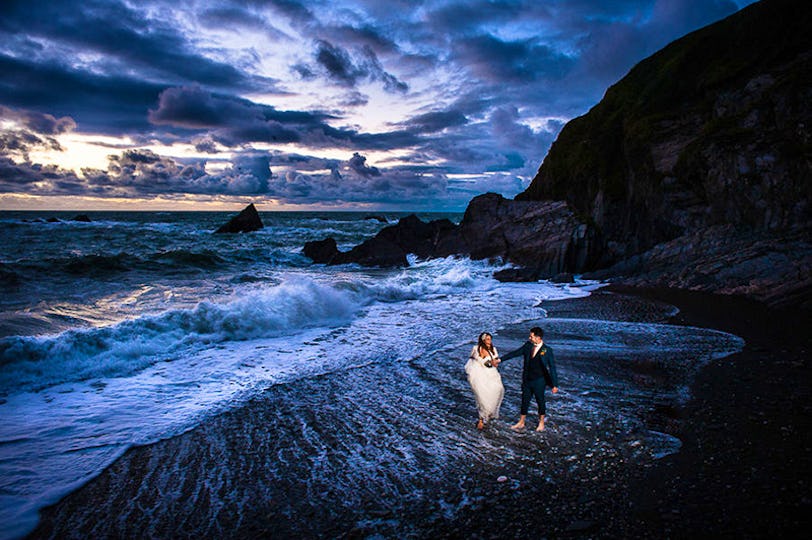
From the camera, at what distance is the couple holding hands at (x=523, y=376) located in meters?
6.66

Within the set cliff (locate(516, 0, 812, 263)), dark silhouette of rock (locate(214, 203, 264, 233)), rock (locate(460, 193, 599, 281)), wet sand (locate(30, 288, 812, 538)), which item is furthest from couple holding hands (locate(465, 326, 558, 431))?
dark silhouette of rock (locate(214, 203, 264, 233))

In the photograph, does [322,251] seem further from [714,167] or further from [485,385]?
[485,385]

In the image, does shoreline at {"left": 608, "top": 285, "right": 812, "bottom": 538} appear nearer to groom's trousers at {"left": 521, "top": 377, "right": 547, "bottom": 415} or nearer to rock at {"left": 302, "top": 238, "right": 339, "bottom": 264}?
groom's trousers at {"left": 521, "top": 377, "right": 547, "bottom": 415}

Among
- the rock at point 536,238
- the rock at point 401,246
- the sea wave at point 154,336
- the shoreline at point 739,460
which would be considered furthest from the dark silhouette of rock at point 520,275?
the shoreline at point 739,460

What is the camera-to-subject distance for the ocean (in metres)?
6.07

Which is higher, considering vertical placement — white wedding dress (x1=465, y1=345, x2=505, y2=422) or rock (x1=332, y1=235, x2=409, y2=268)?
white wedding dress (x1=465, y1=345, x2=505, y2=422)

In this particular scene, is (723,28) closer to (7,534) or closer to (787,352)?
(787,352)

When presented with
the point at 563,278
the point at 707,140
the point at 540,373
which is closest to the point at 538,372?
the point at 540,373

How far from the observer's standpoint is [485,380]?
6723mm

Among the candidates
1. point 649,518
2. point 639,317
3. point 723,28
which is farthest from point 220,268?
point 723,28

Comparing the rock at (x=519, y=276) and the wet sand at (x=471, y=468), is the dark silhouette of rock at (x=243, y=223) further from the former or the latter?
the wet sand at (x=471, y=468)

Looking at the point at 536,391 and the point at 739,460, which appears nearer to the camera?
the point at 739,460

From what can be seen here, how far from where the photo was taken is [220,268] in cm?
3058

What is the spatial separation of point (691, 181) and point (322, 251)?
27.3m
